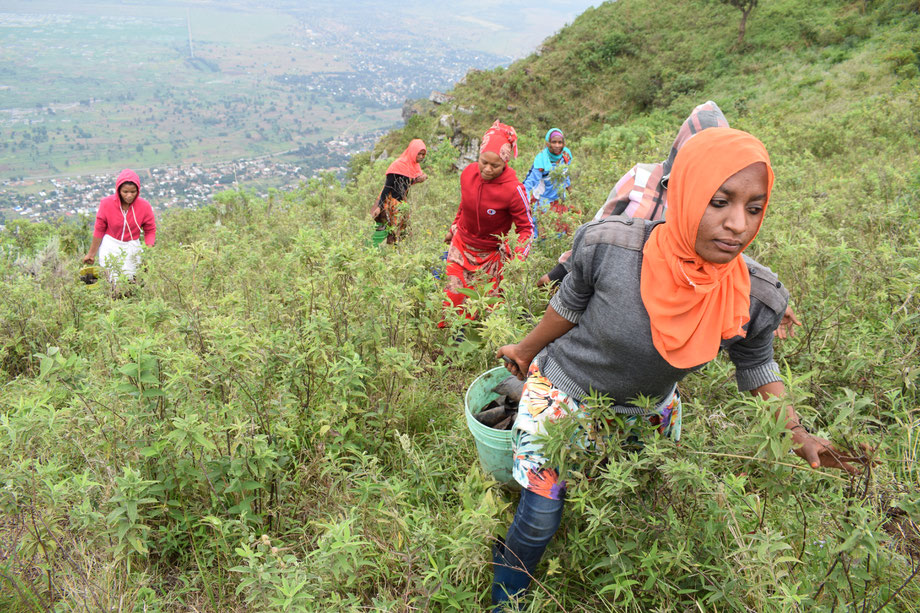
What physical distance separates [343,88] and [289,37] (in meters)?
51.2

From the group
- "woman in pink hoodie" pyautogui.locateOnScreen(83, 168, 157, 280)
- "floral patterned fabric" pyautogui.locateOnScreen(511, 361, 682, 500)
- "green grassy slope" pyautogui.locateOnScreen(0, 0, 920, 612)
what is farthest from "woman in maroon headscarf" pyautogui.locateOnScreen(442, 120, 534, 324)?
"woman in pink hoodie" pyautogui.locateOnScreen(83, 168, 157, 280)

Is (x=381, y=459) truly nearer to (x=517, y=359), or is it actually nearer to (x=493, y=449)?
(x=493, y=449)

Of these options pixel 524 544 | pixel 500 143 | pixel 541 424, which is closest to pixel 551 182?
pixel 500 143

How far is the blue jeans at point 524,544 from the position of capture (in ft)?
5.97

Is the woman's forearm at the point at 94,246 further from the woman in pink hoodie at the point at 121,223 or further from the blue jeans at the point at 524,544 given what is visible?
the blue jeans at the point at 524,544

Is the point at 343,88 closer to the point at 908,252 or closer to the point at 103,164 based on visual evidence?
the point at 103,164

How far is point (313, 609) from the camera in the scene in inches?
71.6

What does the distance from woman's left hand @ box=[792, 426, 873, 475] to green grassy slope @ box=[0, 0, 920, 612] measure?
0.17 ft

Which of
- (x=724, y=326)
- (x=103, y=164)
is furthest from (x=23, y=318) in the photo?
(x=103, y=164)

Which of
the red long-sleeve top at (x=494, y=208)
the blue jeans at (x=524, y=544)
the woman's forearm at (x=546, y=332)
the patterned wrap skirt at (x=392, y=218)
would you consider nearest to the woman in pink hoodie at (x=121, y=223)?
the patterned wrap skirt at (x=392, y=218)

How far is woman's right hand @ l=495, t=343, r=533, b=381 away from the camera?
6.62 ft

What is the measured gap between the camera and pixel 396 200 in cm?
518

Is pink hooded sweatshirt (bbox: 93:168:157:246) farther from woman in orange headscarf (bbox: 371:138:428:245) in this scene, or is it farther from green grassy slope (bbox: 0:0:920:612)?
woman in orange headscarf (bbox: 371:138:428:245)

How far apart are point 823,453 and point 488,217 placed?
2.72 meters
